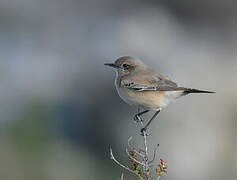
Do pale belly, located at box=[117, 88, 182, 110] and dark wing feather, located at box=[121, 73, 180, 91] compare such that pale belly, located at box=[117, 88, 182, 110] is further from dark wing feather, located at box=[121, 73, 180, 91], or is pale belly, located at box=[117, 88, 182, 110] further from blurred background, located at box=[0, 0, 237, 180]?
blurred background, located at box=[0, 0, 237, 180]

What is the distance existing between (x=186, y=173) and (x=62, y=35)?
22.1 ft

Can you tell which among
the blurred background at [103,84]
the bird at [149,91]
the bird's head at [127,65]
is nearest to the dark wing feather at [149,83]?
the bird at [149,91]

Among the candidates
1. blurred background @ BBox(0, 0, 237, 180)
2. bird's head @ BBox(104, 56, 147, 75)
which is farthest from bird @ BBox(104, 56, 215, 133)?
blurred background @ BBox(0, 0, 237, 180)

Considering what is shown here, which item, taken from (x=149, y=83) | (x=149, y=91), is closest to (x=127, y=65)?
(x=149, y=83)

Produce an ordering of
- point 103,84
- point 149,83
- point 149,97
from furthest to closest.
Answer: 1. point 103,84
2. point 149,83
3. point 149,97

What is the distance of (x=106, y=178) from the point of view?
11.2 m

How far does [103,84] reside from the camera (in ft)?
42.3

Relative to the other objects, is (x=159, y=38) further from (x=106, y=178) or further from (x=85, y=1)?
(x=106, y=178)

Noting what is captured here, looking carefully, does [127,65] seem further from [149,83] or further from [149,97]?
[149,97]

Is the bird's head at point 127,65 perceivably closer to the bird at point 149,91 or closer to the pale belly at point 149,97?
the bird at point 149,91

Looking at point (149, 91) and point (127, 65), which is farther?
point (127, 65)

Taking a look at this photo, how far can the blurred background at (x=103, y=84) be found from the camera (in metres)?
11.6

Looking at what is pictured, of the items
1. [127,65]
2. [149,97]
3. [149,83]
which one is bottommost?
[149,97]

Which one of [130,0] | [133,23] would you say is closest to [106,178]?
[133,23]
